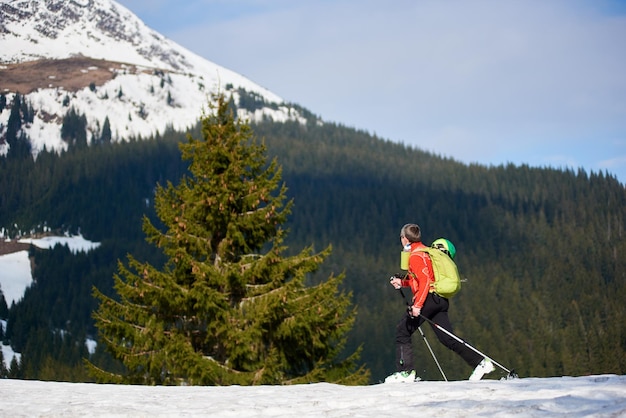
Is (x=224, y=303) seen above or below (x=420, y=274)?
below

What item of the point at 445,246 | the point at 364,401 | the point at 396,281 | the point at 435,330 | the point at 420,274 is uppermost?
the point at 445,246

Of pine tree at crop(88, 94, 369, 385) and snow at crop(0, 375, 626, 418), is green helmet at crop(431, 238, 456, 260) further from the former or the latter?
pine tree at crop(88, 94, 369, 385)

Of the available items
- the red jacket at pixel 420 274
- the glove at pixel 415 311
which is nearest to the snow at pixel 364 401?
the glove at pixel 415 311

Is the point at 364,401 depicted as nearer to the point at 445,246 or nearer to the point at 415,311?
the point at 415,311

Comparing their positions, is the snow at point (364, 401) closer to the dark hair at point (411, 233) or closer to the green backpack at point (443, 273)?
the green backpack at point (443, 273)

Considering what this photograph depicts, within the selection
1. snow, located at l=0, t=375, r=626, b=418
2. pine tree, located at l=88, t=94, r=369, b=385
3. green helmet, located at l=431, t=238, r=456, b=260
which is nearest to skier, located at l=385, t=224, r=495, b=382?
green helmet, located at l=431, t=238, r=456, b=260

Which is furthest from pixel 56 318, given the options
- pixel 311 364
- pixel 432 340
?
pixel 311 364

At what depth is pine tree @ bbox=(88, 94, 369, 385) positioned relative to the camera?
15750 mm

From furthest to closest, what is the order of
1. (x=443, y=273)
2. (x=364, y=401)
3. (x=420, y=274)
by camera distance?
1. (x=443, y=273)
2. (x=420, y=274)
3. (x=364, y=401)

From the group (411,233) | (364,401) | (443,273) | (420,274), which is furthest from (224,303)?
(364,401)

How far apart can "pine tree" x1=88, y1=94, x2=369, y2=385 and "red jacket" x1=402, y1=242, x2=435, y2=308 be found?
4547 mm

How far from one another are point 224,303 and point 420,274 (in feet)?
17.8

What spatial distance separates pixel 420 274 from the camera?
11562 millimetres

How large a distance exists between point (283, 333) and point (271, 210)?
8.76ft
